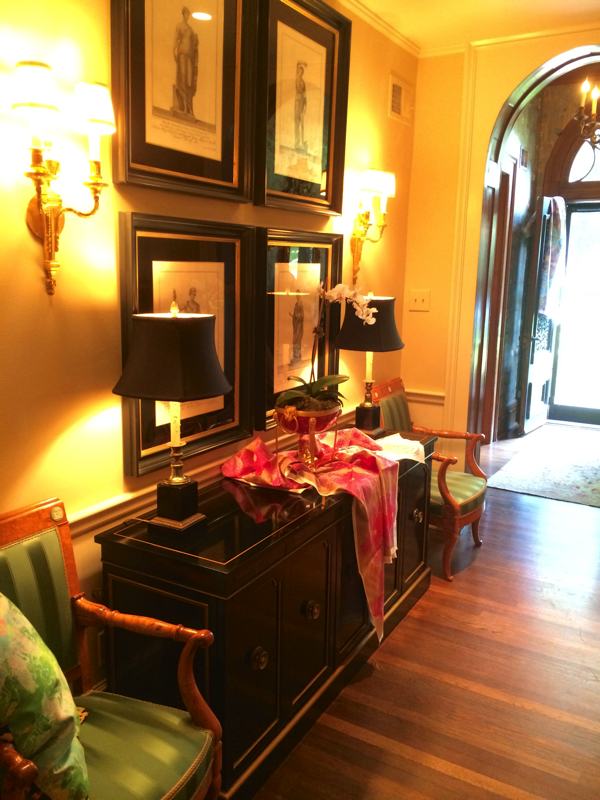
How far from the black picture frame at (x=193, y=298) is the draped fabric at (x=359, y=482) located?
18cm

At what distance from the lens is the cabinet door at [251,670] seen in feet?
6.46

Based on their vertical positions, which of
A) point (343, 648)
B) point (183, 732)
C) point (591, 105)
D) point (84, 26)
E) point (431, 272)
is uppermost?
point (591, 105)

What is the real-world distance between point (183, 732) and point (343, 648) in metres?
1.06

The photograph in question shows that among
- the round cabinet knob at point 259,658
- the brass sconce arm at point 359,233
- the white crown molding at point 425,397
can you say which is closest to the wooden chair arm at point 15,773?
the round cabinet knob at point 259,658

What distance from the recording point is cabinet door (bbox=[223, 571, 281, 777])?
1.97m

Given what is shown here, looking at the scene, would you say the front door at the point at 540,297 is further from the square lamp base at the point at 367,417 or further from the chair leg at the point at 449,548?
the square lamp base at the point at 367,417

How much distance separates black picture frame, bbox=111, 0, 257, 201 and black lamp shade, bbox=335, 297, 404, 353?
2.71ft

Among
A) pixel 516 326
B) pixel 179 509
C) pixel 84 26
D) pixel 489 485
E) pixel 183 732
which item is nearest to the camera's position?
pixel 183 732

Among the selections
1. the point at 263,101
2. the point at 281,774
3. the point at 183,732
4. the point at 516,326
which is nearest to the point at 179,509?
the point at 183,732

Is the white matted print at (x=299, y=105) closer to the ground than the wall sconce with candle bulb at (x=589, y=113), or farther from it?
closer to the ground

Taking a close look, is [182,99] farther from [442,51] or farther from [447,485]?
[447,485]

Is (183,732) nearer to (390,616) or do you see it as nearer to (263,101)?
(390,616)

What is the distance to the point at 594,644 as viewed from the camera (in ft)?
10.0

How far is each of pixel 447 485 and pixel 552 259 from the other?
3828 millimetres
